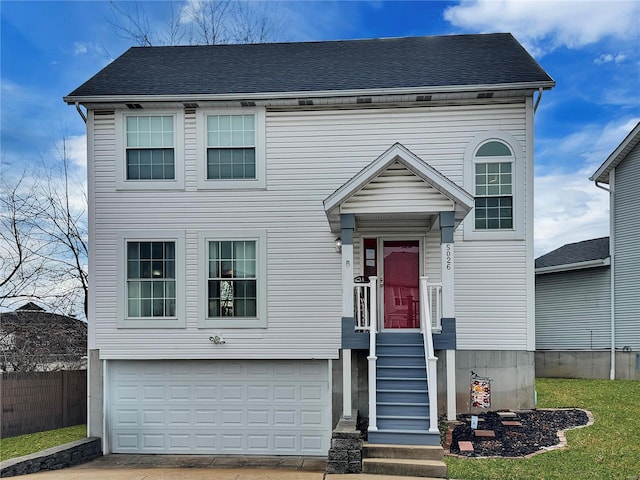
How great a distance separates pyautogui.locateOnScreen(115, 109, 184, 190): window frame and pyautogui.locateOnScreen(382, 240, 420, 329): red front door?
13.9 feet

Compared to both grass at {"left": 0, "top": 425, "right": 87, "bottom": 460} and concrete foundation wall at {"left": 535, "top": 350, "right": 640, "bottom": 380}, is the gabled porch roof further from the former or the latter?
concrete foundation wall at {"left": 535, "top": 350, "right": 640, "bottom": 380}

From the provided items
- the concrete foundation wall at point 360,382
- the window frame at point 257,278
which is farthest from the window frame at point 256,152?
the concrete foundation wall at point 360,382

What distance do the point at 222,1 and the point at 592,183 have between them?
14.5 m

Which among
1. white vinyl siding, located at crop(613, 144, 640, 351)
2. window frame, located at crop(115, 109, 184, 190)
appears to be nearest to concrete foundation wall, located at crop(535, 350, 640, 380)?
white vinyl siding, located at crop(613, 144, 640, 351)

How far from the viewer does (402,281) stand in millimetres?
9258

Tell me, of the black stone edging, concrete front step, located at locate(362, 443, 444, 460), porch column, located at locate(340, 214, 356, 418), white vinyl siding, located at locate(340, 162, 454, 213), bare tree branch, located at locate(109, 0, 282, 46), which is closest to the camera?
concrete front step, located at locate(362, 443, 444, 460)

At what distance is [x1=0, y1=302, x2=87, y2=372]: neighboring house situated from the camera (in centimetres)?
1043

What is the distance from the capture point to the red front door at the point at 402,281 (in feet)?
30.3

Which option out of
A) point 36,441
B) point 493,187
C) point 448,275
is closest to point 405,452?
point 448,275

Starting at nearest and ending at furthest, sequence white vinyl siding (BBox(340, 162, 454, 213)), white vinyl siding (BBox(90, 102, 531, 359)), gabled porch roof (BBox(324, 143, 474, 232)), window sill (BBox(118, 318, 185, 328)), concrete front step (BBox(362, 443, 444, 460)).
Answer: concrete front step (BBox(362, 443, 444, 460)) → gabled porch roof (BBox(324, 143, 474, 232)) → white vinyl siding (BBox(340, 162, 454, 213)) → white vinyl siding (BBox(90, 102, 531, 359)) → window sill (BBox(118, 318, 185, 328))

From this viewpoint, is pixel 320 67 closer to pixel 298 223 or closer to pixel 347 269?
pixel 298 223

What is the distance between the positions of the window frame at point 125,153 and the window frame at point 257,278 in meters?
1.20

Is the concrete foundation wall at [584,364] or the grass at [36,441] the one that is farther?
the concrete foundation wall at [584,364]

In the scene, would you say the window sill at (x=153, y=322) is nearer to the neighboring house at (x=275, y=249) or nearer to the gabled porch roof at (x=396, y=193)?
the neighboring house at (x=275, y=249)
